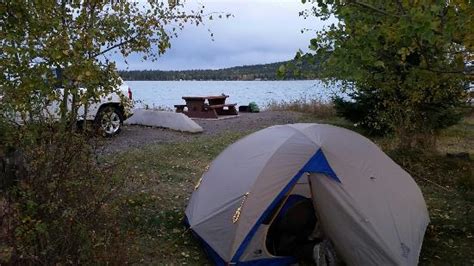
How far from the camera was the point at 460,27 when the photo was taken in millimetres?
4621

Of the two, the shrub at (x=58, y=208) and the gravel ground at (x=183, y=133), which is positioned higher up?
the shrub at (x=58, y=208)

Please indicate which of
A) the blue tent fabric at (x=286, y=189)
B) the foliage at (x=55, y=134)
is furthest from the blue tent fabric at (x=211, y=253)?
the foliage at (x=55, y=134)

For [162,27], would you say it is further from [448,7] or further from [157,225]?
[448,7]

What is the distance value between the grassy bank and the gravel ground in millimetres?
802

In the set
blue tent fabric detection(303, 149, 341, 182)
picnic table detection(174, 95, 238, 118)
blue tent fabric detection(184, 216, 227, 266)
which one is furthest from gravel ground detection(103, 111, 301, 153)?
blue tent fabric detection(303, 149, 341, 182)

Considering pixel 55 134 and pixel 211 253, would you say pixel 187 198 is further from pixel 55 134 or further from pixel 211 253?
pixel 55 134

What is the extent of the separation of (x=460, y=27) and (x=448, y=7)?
0.98ft

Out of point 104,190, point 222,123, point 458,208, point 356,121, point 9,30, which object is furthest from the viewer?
point 222,123

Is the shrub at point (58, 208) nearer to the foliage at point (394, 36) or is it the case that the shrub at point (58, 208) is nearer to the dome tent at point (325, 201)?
the dome tent at point (325, 201)

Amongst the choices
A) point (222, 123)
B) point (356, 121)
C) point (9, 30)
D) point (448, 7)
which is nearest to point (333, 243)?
point (448, 7)

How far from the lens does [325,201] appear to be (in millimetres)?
5496

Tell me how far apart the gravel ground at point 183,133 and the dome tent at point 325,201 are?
16.1 ft

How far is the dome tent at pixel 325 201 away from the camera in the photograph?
17.3 ft

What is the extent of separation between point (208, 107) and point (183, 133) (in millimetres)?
4884
